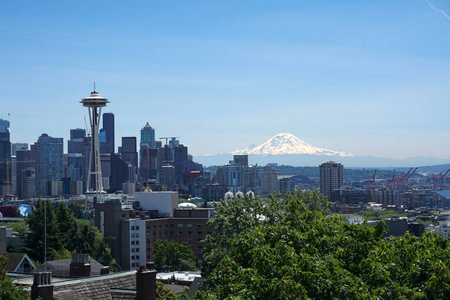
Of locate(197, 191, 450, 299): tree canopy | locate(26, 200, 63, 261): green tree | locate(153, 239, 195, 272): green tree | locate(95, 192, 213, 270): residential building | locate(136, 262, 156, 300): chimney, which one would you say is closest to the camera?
locate(197, 191, 450, 299): tree canopy

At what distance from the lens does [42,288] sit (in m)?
22.2

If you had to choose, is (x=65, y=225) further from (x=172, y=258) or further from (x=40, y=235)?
(x=172, y=258)

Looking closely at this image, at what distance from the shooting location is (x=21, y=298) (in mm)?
21750

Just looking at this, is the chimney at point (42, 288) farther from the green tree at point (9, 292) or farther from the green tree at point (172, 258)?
the green tree at point (172, 258)

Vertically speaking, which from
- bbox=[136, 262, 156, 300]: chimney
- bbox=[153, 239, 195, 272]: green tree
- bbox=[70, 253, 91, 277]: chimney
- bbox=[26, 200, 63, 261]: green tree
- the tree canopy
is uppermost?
the tree canopy

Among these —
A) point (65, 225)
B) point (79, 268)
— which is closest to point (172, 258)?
point (65, 225)

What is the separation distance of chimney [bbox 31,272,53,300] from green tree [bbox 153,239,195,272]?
56.2 meters

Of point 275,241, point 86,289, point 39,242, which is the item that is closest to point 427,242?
point 275,241

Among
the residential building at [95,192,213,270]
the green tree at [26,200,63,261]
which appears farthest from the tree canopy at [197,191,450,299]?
the residential building at [95,192,213,270]

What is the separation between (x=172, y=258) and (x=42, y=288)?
61.2 meters

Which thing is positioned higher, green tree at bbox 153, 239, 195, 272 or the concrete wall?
the concrete wall

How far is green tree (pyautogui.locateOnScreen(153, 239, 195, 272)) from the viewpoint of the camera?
7944cm

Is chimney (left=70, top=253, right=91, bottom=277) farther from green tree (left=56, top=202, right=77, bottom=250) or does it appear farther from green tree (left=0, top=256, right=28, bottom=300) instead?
green tree (left=56, top=202, right=77, bottom=250)

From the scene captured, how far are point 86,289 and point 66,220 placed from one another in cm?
6452
